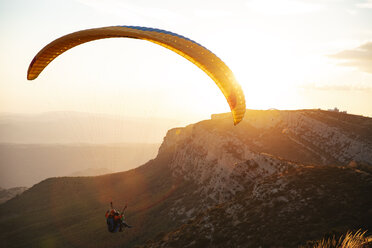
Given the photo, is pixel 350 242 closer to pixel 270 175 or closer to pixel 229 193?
pixel 270 175

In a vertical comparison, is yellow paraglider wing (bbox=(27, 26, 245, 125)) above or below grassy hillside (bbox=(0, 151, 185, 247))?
above

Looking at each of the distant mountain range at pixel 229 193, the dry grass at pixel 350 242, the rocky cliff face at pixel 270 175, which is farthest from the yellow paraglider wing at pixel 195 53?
the rocky cliff face at pixel 270 175

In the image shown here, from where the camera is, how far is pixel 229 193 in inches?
1255

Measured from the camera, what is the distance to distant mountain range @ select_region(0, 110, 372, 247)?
52.1ft

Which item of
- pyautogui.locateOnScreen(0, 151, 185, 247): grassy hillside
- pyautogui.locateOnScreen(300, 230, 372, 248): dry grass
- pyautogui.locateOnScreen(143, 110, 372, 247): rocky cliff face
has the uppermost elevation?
pyautogui.locateOnScreen(300, 230, 372, 248): dry grass

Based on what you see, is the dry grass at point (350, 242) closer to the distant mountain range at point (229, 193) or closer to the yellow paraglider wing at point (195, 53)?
the distant mountain range at point (229, 193)

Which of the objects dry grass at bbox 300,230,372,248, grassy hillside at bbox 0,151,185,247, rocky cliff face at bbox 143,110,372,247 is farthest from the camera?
grassy hillside at bbox 0,151,185,247

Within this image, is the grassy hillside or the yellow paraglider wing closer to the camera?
the yellow paraglider wing

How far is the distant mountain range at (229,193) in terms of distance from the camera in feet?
52.1

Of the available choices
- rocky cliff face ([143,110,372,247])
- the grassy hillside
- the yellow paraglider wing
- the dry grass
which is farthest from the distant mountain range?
the yellow paraglider wing

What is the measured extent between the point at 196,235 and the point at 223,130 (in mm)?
36325

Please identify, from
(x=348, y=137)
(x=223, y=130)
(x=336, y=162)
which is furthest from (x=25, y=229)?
(x=348, y=137)

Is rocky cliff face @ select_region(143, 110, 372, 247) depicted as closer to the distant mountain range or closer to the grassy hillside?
the distant mountain range

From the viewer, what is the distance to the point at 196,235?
1891 centimetres
